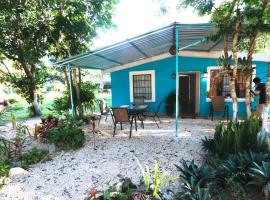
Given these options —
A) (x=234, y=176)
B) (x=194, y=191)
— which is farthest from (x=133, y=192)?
(x=234, y=176)

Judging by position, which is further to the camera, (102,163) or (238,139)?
(102,163)

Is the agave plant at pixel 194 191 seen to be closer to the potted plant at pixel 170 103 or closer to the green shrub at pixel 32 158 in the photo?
the green shrub at pixel 32 158

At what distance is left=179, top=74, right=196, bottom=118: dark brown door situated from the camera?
812cm

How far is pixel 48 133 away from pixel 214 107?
574 cm

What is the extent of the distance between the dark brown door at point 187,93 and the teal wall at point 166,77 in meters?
0.37

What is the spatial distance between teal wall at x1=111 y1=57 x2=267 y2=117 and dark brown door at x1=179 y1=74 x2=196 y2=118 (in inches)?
14.7

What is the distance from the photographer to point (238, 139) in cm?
325

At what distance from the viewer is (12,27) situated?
7.19m

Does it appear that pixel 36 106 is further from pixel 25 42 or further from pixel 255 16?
pixel 255 16

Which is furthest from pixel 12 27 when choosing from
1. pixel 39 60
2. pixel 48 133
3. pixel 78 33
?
pixel 48 133

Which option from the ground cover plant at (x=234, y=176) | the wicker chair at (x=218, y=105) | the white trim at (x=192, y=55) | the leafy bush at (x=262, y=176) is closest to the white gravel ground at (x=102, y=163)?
the ground cover plant at (x=234, y=176)

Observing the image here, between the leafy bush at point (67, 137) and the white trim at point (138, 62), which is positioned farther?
the white trim at point (138, 62)

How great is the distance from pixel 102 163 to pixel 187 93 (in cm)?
559

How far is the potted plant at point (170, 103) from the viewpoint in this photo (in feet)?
26.2
